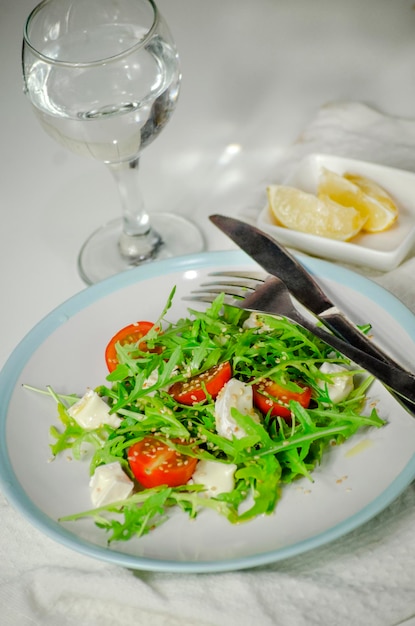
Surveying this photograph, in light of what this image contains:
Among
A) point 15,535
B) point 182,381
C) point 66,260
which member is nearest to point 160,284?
point 182,381

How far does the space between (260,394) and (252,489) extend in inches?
6.1

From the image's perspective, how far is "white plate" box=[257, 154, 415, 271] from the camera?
5.35 feet

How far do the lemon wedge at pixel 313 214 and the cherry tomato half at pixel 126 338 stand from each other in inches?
17.2

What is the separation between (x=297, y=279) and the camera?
1.42m

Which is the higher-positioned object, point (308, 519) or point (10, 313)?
point (308, 519)

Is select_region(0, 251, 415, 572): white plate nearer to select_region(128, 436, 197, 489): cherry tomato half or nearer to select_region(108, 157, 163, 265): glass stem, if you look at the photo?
select_region(128, 436, 197, 489): cherry tomato half

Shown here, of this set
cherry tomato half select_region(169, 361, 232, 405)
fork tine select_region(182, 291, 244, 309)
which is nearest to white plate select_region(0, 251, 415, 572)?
fork tine select_region(182, 291, 244, 309)

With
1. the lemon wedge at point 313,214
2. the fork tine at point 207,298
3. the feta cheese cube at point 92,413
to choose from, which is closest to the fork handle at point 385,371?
the fork tine at point 207,298

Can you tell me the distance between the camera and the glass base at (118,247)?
181 centimetres

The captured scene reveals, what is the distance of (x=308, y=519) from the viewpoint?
111 cm

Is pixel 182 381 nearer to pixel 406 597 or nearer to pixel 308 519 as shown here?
pixel 308 519

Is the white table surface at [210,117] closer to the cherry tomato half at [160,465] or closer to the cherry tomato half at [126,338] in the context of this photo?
the cherry tomato half at [126,338]

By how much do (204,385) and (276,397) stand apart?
0.11m

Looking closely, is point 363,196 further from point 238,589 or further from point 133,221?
point 238,589
